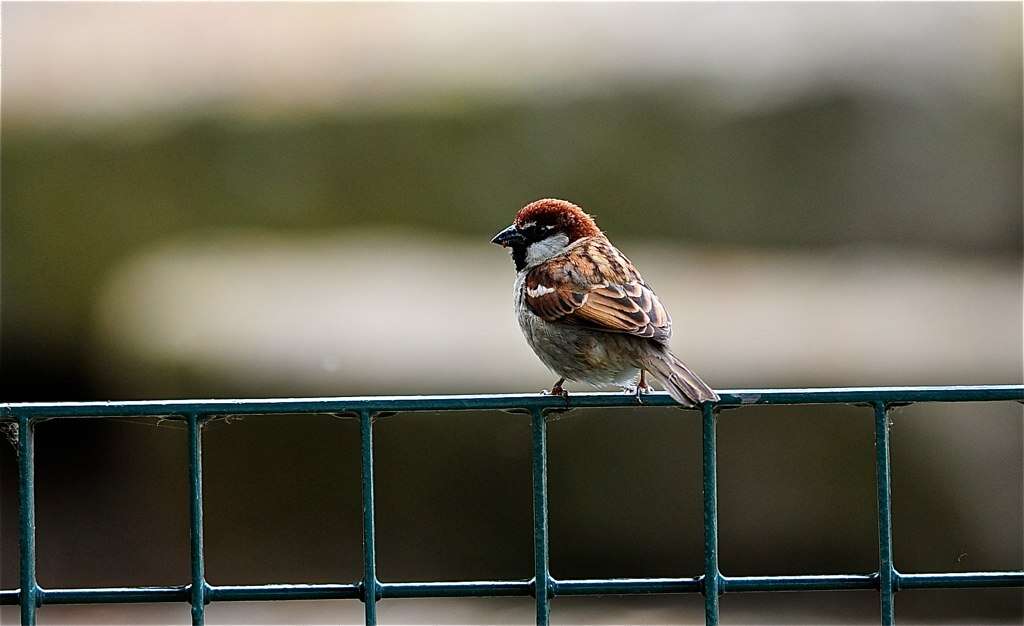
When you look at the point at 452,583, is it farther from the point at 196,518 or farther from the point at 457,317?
the point at 457,317

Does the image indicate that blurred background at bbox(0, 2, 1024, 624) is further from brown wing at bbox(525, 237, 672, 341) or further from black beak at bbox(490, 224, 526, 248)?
brown wing at bbox(525, 237, 672, 341)

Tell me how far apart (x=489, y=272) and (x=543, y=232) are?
1978 mm

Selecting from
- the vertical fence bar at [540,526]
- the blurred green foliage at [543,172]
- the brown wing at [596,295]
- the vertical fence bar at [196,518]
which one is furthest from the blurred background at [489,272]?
the vertical fence bar at [196,518]

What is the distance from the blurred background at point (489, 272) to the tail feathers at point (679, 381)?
1.86m

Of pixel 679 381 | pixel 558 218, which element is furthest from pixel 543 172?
pixel 679 381

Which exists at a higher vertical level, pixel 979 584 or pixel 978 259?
pixel 978 259

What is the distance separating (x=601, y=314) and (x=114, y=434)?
3.22 m

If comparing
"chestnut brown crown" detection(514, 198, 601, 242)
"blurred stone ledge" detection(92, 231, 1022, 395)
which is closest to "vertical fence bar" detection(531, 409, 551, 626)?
"chestnut brown crown" detection(514, 198, 601, 242)

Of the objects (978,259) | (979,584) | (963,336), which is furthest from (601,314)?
(978,259)

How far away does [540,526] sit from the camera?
8.11 feet

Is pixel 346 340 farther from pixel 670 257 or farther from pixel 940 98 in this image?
pixel 940 98

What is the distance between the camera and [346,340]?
5941 millimetres

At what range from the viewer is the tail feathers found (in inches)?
104

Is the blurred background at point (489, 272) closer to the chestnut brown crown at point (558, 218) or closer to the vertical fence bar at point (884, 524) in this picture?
the chestnut brown crown at point (558, 218)
